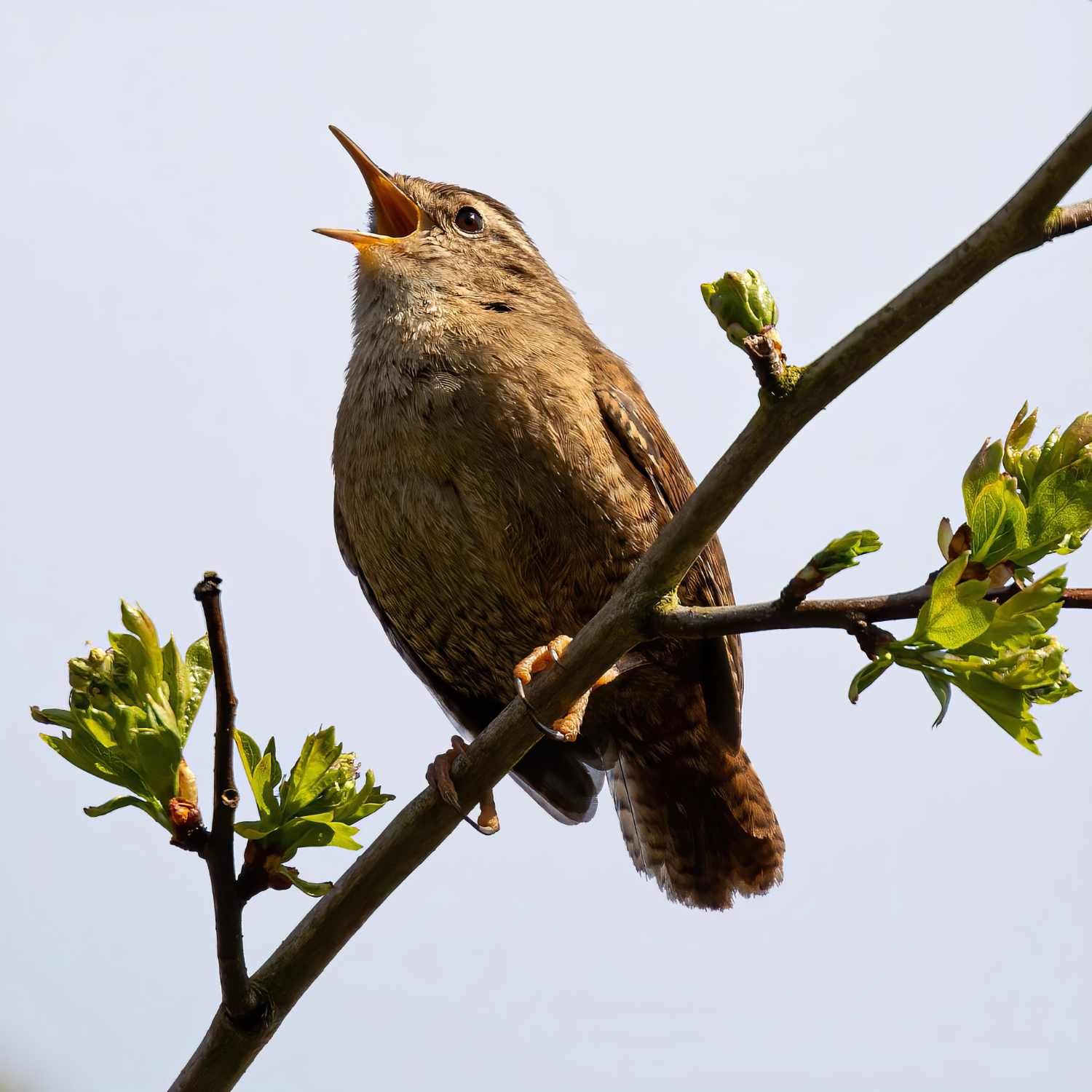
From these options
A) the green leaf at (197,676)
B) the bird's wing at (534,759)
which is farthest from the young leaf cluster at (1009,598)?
the bird's wing at (534,759)

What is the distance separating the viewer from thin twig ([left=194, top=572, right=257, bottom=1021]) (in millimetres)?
1729

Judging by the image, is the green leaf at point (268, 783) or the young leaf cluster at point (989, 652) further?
the green leaf at point (268, 783)

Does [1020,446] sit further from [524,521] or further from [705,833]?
[705,833]

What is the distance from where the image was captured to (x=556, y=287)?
4.17 meters

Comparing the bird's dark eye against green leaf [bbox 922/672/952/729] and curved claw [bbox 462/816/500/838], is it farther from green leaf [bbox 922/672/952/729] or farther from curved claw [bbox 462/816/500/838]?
green leaf [bbox 922/672/952/729]

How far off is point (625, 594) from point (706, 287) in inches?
19.4

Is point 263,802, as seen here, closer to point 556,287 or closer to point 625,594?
point 625,594

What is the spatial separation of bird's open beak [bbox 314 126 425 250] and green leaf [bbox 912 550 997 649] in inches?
103

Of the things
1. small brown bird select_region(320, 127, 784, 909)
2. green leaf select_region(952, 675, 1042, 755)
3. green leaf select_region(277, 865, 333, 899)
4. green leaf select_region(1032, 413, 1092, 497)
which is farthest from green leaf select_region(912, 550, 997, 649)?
green leaf select_region(277, 865, 333, 899)

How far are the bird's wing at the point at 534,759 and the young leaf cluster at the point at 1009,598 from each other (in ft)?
6.68

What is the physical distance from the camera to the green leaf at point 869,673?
1748 mm

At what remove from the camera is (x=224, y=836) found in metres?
1.82

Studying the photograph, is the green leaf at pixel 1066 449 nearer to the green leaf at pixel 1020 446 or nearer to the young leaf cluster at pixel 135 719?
the green leaf at pixel 1020 446

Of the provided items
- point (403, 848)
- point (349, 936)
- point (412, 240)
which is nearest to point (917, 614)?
point (403, 848)
